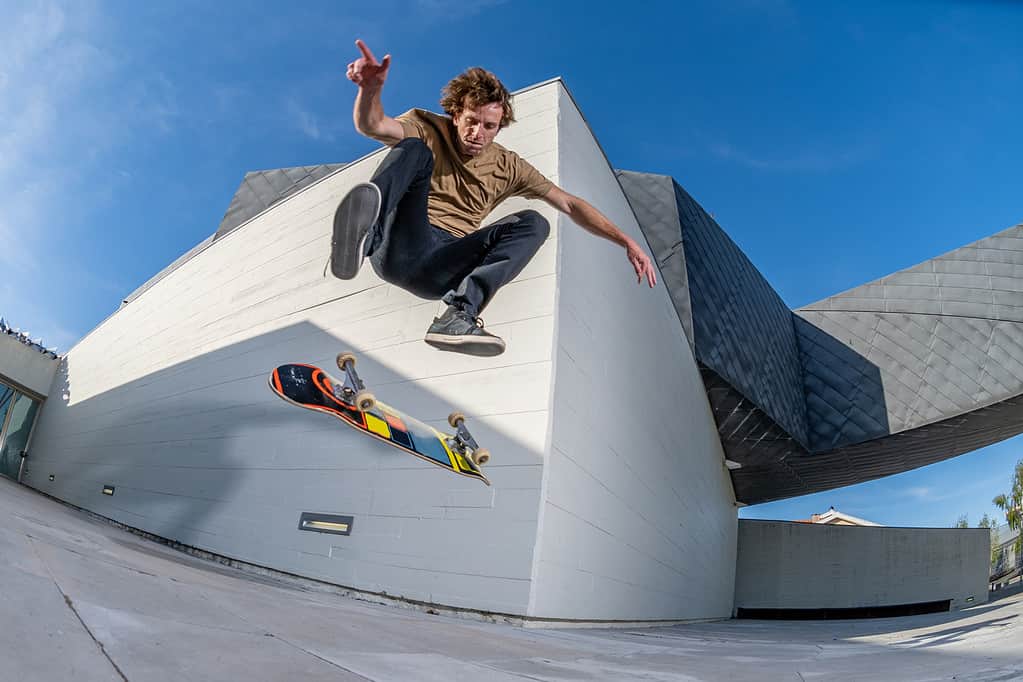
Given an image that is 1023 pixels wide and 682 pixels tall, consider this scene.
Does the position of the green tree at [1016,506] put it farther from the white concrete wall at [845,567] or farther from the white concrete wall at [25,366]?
the white concrete wall at [25,366]

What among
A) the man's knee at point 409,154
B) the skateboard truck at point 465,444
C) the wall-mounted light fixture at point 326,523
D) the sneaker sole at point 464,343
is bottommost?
the wall-mounted light fixture at point 326,523

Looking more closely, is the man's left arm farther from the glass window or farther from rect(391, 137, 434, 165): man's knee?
the glass window

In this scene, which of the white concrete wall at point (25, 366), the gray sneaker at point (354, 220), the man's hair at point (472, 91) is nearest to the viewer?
the gray sneaker at point (354, 220)

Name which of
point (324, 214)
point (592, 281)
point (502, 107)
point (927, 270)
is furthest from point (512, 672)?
point (927, 270)

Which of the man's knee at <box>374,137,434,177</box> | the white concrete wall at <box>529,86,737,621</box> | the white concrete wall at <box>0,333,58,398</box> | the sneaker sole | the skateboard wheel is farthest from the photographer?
the white concrete wall at <box>0,333,58,398</box>

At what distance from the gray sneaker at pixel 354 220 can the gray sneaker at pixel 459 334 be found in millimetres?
834

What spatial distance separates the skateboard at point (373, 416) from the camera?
3.68 meters

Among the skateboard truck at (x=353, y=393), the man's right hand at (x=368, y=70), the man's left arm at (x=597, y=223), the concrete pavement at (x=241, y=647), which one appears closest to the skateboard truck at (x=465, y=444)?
the skateboard truck at (x=353, y=393)

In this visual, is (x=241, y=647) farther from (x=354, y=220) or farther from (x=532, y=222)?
(x=532, y=222)

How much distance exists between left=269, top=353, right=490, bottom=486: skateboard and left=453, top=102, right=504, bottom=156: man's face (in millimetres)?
1598

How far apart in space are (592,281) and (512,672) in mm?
4315

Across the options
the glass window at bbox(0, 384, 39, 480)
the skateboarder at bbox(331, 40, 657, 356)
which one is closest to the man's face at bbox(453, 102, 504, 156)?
the skateboarder at bbox(331, 40, 657, 356)

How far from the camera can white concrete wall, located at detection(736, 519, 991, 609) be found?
1861 cm

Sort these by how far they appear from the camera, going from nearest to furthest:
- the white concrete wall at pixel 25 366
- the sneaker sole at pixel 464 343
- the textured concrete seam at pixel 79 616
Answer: the textured concrete seam at pixel 79 616 < the sneaker sole at pixel 464 343 < the white concrete wall at pixel 25 366
